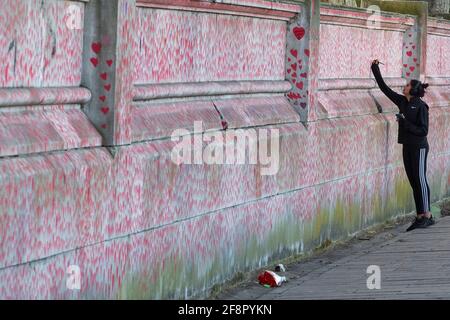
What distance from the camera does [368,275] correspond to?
1045cm

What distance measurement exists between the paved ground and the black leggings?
0.36 meters

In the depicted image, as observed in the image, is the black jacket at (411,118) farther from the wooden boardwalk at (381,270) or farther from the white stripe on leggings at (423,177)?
the wooden boardwalk at (381,270)

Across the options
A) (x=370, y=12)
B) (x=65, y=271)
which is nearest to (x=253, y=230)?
(x=65, y=271)

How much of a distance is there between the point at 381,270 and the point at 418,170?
3.20 meters

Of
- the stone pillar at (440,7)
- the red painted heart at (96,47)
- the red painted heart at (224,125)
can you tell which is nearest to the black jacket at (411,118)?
the red painted heart at (224,125)

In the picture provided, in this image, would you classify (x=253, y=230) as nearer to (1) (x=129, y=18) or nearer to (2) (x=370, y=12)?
(1) (x=129, y=18)

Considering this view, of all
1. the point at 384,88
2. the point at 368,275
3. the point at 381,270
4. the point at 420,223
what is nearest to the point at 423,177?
the point at 420,223

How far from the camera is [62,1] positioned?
7641mm

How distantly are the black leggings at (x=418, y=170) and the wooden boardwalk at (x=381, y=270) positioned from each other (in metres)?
0.45

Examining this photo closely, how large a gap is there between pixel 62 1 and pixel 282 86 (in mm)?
4368

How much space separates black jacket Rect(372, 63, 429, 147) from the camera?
13.6m

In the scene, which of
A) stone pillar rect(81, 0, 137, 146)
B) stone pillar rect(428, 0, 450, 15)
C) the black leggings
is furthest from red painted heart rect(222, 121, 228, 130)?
stone pillar rect(428, 0, 450, 15)

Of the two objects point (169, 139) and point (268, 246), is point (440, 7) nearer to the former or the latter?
point (268, 246)

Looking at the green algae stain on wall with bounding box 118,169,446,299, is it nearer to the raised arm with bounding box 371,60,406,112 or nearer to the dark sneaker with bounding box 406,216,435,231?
the dark sneaker with bounding box 406,216,435,231
